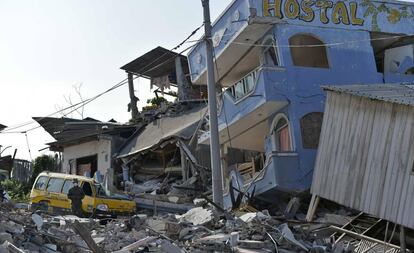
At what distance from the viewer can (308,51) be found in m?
22.7

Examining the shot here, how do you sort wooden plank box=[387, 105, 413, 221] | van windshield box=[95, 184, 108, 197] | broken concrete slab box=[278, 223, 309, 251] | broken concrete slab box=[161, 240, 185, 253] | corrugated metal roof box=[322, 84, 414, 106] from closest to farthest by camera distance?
broken concrete slab box=[161, 240, 185, 253], broken concrete slab box=[278, 223, 309, 251], wooden plank box=[387, 105, 413, 221], corrugated metal roof box=[322, 84, 414, 106], van windshield box=[95, 184, 108, 197]

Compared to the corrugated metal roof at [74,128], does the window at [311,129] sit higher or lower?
lower

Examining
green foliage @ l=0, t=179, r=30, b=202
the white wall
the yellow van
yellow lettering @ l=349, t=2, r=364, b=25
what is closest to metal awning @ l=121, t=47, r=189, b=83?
the white wall

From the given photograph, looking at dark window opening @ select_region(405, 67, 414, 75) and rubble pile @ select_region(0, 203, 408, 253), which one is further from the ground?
dark window opening @ select_region(405, 67, 414, 75)

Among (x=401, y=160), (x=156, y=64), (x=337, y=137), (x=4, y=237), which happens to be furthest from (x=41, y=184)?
(x=156, y=64)

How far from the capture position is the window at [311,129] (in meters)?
19.5

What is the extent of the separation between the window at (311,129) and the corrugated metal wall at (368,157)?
2975mm

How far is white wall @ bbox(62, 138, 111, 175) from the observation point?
3378cm

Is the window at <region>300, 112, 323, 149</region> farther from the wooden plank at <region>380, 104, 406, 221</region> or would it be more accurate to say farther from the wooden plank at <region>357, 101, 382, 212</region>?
the wooden plank at <region>380, 104, 406, 221</region>

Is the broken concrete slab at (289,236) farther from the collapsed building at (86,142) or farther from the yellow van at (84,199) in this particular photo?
the collapsed building at (86,142)

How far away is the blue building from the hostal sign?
0.11 feet

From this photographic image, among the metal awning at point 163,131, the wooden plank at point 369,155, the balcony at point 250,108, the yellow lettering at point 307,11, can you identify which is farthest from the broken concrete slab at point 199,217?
the metal awning at point 163,131

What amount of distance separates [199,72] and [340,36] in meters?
6.87

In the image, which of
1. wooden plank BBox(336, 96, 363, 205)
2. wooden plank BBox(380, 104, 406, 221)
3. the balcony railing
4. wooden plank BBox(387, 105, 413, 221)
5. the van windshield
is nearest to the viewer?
wooden plank BBox(387, 105, 413, 221)
